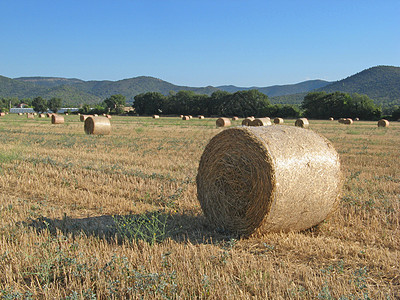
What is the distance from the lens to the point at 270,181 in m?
5.44

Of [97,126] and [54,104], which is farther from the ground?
[54,104]

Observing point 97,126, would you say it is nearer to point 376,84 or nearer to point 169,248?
point 169,248

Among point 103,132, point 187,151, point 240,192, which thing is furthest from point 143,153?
point 103,132

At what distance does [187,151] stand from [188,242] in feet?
33.8

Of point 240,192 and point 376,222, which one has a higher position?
point 240,192

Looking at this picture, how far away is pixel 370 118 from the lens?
61.9m

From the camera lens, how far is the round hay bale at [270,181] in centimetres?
554

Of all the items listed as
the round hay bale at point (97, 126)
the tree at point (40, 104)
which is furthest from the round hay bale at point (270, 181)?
the tree at point (40, 104)

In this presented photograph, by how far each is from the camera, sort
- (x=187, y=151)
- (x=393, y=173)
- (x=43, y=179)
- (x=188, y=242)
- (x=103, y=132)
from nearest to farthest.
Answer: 1. (x=188, y=242)
2. (x=43, y=179)
3. (x=393, y=173)
4. (x=187, y=151)
5. (x=103, y=132)

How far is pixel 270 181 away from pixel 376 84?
148m

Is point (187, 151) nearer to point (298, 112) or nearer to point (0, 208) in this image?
point (0, 208)

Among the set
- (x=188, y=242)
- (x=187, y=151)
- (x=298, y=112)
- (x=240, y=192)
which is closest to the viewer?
(x=188, y=242)

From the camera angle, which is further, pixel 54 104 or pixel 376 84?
pixel 376 84

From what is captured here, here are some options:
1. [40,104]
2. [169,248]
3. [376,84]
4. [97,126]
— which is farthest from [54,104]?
[169,248]
